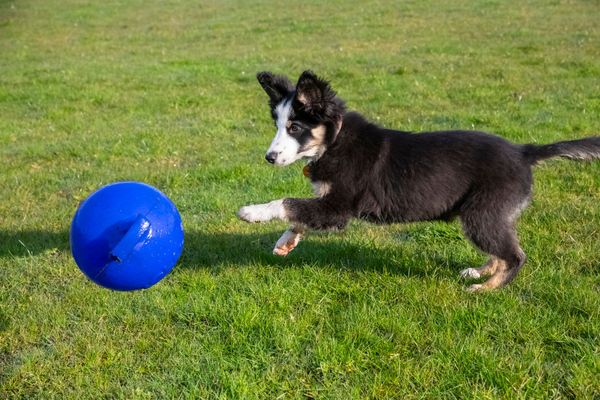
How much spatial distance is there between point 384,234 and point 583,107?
6.34 m

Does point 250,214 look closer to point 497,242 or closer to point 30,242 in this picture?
point 497,242

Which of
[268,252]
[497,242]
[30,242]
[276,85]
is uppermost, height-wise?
[276,85]

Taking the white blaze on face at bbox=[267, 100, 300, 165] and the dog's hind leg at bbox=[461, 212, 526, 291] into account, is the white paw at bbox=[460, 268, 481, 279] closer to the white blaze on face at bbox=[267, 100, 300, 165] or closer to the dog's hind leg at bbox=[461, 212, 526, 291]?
the dog's hind leg at bbox=[461, 212, 526, 291]

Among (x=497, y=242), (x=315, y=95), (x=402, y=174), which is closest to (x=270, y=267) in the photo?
(x=402, y=174)

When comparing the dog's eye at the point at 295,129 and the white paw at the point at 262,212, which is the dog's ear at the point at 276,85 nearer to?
the dog's eye at the point at 295,129

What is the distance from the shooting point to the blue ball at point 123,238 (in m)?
3.95

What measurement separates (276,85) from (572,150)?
258 centimetres

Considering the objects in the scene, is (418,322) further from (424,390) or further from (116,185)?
(116,185)

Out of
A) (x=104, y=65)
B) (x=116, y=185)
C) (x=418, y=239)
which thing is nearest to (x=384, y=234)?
(x=418, y=239)

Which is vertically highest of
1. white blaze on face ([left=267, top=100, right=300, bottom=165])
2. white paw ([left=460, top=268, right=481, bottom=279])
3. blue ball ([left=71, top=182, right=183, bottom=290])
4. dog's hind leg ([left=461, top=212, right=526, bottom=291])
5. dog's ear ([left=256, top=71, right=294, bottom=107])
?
dog's ear ([left=256, top=71, right=294, bottom=107])

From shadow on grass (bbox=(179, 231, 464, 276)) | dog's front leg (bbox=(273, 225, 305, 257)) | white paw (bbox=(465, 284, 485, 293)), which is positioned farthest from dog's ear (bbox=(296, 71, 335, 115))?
white paw (bbox=(465, 284, 485, 293))

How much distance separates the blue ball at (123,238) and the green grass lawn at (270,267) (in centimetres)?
60

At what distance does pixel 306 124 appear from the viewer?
527cm

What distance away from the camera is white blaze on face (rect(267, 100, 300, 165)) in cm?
518
